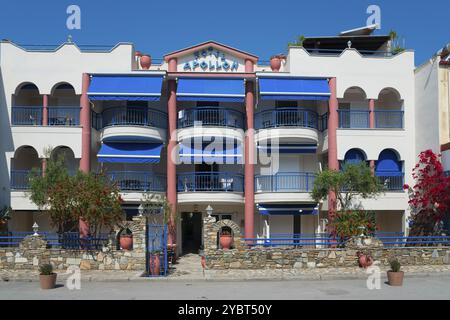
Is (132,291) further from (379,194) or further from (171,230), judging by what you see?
(379,194)

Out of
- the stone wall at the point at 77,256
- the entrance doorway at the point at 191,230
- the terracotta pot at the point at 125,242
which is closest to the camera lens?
the stone wall at the point at 77,256

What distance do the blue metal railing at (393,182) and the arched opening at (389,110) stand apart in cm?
295

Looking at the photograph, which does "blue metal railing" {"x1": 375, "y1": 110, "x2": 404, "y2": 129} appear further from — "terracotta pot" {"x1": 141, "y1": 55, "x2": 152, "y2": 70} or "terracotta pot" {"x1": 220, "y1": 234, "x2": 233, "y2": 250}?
"terracotta pot" {"x1": 141, "y1": 55, "x2": 152, "y2": 70}

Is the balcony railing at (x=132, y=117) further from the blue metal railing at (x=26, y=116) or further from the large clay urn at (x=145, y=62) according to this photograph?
the blue metal railing at (x=26, y=116)

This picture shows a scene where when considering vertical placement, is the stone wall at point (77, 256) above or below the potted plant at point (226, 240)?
below

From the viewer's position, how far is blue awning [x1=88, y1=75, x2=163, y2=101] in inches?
1048

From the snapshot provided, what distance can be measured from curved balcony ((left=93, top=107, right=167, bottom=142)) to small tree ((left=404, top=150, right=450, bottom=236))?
14.0 meters

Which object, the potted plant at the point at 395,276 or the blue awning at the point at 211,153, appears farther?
the blue awning at the point at 211,153

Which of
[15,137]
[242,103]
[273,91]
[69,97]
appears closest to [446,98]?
[273,91]

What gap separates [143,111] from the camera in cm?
2816

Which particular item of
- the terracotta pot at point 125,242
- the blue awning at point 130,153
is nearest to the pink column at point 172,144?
the blue awning at point 130,153

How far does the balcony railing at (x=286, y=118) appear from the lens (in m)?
28.3

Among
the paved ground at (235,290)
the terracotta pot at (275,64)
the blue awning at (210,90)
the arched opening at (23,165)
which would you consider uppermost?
the terracotta pot at (275,64)

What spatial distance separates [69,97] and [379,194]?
18.5m
